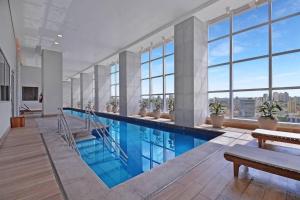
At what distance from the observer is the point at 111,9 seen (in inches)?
211

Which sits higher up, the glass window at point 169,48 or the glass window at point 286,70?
the glass window at point 169,48

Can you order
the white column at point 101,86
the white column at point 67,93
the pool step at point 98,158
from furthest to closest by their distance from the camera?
the white column at point 67,93 < the white column at point 101,86 < the pool step at point 98,158

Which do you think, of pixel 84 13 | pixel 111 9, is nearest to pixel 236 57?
pixel 111 9

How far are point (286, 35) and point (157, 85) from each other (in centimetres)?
576


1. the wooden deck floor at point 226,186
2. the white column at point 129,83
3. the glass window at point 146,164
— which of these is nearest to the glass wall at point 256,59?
the wooden deck floor at point 226,186

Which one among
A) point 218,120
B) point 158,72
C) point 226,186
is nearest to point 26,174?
point 226,186

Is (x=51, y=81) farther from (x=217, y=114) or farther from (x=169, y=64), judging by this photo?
(x=217, y=114)

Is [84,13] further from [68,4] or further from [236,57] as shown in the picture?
[236,57]

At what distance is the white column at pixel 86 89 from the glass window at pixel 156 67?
8.98m

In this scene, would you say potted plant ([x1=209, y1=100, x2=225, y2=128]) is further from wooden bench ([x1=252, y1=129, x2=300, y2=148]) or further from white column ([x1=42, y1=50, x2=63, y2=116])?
white column ([x1=42, y1=50, x2=63, y2=116])

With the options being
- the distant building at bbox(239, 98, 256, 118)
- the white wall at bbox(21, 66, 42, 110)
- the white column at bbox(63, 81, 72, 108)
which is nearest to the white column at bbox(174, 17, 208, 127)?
the distant building at bbox(239, 98, 256, 118)

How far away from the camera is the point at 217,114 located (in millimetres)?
5730

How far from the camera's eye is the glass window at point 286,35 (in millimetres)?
4812

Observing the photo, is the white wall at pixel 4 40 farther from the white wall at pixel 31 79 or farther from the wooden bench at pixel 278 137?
the white wall at pixel 31 79
